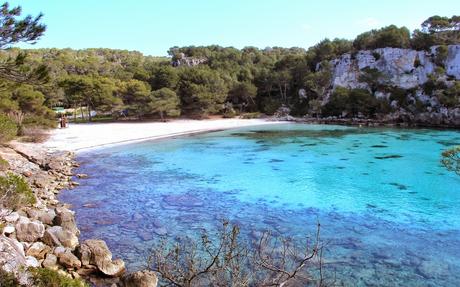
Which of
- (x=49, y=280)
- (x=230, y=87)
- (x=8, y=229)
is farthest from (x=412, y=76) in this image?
(x=49, y=280)

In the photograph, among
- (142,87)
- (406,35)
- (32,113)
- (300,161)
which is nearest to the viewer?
(300,161)

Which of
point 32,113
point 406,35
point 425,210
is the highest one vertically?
point 406,35

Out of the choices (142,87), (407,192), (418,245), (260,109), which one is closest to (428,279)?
(418,245)

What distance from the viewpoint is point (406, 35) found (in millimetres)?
55250

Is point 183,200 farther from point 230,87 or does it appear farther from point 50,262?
point 230,87

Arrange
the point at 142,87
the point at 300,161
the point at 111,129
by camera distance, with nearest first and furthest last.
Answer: the point at 300,161 < the point at 111,129 < the point at 142,87

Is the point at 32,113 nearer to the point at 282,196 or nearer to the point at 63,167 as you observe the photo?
the point at 63,167

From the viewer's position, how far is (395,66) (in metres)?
53.6

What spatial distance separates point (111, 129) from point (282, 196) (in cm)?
2773

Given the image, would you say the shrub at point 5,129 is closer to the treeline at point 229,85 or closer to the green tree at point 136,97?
the treeline at point 229,85

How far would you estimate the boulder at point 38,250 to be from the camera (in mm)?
8944

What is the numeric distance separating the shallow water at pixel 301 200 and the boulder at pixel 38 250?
5.73 ft

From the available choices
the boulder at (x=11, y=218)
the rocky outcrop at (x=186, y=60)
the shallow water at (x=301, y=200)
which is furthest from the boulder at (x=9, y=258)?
the rocky outcrop at (x=186, y=60)

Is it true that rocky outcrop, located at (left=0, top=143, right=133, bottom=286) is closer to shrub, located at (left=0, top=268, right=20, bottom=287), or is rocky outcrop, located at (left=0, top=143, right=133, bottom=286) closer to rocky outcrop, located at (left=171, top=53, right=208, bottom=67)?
shrub, located at (left=0, top=268, right=20, bottom=287)
